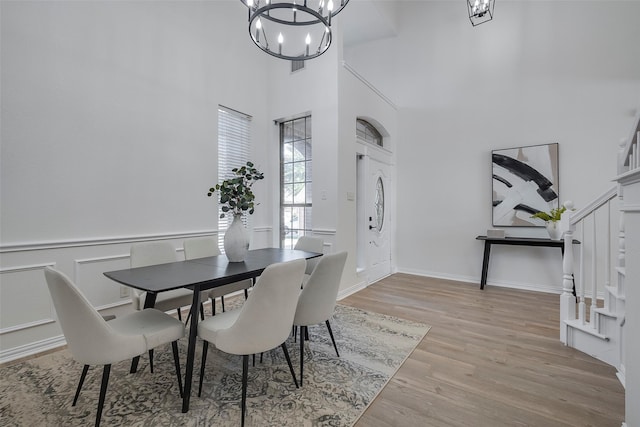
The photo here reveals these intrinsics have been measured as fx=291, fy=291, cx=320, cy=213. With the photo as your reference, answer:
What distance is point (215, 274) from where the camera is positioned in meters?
1.99

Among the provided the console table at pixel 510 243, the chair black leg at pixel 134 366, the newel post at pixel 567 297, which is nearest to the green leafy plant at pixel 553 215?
the console table at pixel 510 243

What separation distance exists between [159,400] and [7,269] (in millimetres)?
1715

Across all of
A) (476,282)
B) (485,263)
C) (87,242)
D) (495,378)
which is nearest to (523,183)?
(485,263)

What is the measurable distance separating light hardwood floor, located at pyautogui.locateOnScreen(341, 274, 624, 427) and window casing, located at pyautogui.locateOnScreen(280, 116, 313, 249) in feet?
5.56

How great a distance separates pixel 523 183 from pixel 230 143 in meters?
4.30

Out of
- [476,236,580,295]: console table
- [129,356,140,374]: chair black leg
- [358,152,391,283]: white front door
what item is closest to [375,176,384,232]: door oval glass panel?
[358,152,391,283]: white front door

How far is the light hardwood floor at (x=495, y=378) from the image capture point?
1687 mm

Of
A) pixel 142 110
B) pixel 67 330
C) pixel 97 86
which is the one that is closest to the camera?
pixel 67 330

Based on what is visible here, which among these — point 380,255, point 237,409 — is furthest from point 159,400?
point 380,255

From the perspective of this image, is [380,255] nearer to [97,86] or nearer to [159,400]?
[159,400]

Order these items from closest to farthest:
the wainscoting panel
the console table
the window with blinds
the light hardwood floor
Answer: the light hardwood floor → the wainscoting panel → the console table → the window with blinds

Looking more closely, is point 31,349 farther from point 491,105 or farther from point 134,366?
point 491,105

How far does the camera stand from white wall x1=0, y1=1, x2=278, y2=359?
2.36 meters

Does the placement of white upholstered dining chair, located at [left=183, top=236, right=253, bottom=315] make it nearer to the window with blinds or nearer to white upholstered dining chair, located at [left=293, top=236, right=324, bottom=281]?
white upholstered dining chair, located at [left=293, top=236, right=324, bottom=281]
